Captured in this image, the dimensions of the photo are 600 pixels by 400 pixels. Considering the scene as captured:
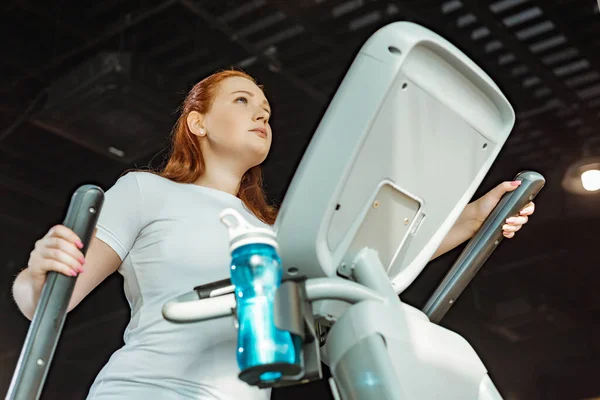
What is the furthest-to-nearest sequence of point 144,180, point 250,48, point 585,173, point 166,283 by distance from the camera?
point 585,173 < point 250,48 < point 144,180 < point 166,283

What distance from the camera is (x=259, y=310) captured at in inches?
32.7

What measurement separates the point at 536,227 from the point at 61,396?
413 cm

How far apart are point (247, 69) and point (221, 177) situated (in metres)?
2.87

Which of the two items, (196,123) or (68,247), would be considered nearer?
(68,247)

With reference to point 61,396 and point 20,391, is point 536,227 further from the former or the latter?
point 20,391

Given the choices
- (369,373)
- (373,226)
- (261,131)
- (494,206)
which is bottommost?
(369,373)

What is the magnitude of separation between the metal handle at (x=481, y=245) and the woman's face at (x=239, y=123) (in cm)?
41

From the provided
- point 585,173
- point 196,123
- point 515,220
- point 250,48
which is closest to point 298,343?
point 515,220

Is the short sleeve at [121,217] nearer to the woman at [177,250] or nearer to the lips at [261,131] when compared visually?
the woman at [177,250]

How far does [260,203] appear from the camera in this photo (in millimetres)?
1741

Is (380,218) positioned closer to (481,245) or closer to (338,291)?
(338,291)

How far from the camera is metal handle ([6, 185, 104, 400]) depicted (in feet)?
3.12

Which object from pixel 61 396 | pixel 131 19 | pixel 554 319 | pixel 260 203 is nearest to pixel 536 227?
pixel 554 319

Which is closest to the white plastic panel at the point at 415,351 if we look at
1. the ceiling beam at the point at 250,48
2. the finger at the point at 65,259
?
the finger at the point at 65,259
